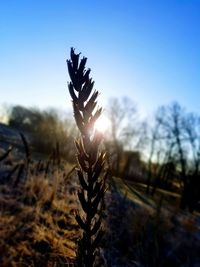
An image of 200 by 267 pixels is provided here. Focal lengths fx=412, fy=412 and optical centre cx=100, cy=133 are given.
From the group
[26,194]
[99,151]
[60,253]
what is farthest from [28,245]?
[99,151]

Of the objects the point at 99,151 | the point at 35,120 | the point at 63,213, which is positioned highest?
the point at 35,120

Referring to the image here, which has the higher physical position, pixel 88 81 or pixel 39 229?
pixel 88 81

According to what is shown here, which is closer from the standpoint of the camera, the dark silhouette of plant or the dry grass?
the dark silhouette of plant

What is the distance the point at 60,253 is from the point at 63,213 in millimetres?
2417

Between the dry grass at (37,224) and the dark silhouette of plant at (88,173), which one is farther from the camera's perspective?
the dry grass at (37,224)

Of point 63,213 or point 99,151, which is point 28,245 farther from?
point 99,151

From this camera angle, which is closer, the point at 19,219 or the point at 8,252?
the point at 8,252

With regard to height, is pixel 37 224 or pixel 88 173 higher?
pixel 88 173

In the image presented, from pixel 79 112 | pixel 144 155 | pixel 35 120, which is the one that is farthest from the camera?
pixel 144 155

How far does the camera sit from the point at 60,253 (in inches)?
290

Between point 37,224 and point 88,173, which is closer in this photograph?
point 88,173

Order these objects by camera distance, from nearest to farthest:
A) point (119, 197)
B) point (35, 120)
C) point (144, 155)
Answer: point (119, 197) < point (35, 120) < point (144, 155)

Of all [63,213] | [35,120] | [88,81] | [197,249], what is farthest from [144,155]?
[88,81]

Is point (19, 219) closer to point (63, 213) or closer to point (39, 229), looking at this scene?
point (39, 229)
